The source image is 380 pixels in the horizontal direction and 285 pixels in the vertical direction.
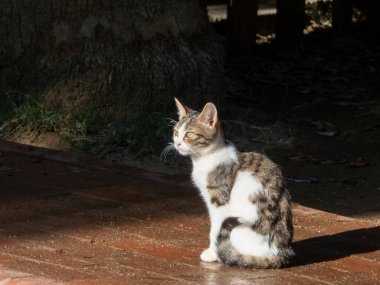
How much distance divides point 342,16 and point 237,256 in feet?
24.8

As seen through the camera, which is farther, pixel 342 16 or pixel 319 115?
pixel 342 16

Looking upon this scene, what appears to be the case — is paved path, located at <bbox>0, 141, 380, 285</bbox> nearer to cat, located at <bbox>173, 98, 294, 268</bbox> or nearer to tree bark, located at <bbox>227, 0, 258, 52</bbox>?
cat, located at <bbox>173, 98, 294, 268</bbox>

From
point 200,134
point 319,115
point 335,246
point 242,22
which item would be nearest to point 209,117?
point 200,134

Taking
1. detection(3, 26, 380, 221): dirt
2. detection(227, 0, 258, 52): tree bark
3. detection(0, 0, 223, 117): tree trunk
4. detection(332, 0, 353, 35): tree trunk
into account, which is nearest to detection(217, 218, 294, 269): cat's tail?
detection(3, 26, 380, 221): dirt

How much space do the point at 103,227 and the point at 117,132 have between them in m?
2.03

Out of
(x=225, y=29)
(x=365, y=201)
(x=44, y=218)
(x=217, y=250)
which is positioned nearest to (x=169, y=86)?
(x=365, y=201)

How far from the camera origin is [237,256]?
4.91 m

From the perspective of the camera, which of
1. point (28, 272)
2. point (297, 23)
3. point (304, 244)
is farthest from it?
point (297, 23)

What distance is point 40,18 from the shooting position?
7750 millimetres

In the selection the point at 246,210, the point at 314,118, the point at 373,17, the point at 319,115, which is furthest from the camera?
the point at 373,17

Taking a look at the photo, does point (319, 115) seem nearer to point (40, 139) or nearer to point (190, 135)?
point (40, 139)

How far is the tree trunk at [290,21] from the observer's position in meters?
11.5

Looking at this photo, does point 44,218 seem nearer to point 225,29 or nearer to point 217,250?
point 217,250

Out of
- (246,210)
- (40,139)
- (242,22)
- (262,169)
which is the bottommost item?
(40,139)
